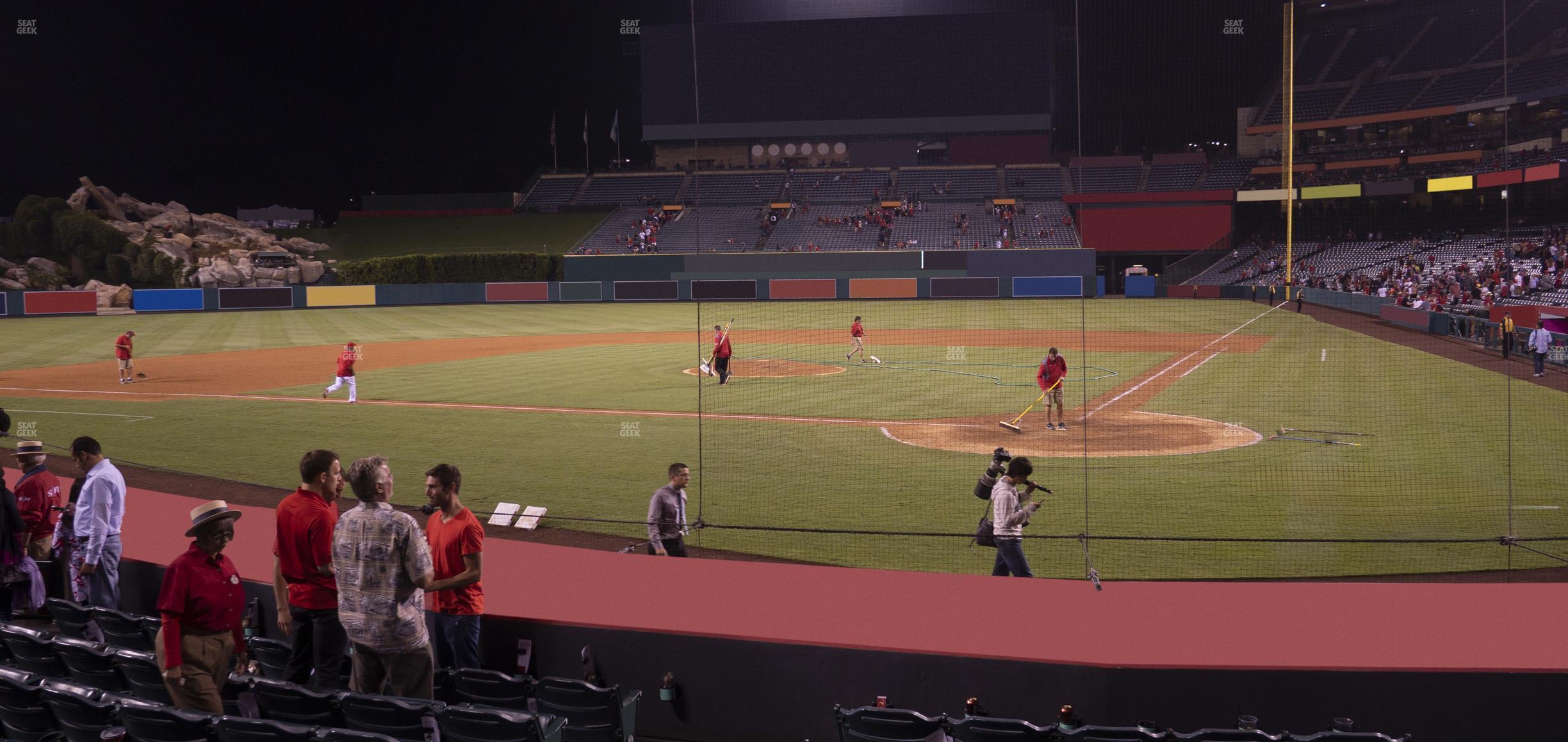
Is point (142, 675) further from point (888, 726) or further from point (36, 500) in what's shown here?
point (888, 726)

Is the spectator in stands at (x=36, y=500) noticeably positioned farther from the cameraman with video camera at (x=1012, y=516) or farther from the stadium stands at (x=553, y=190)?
the stadium stands at (x=553, y=190)

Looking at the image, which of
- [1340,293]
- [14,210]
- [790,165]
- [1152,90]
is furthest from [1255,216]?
[14,210]

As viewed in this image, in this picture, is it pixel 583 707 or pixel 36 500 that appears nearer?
pixel 583 707

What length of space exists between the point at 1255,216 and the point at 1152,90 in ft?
39.5

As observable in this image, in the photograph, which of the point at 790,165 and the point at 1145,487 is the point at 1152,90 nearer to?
the point at 790,165

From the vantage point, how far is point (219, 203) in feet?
267

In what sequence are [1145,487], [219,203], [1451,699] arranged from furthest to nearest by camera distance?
1. [219,203]
2. [1145,487]
3. [1451,699]

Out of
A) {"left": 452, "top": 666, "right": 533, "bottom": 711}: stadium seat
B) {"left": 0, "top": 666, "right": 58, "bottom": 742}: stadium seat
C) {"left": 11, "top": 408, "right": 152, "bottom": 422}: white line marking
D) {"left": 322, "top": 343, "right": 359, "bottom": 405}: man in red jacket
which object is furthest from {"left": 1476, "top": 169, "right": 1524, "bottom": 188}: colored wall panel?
{"left": 0, "top": 666, "right": 58, "bottom": 742}: stadium seat

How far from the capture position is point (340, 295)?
66.4 metres

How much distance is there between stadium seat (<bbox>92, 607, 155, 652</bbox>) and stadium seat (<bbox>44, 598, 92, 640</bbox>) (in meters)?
0.23

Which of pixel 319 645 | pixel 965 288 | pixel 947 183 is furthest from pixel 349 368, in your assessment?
pixel 947 183

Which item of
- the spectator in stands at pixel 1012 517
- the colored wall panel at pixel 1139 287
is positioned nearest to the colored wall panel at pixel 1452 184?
the colored wall panel at pixel 1139 287

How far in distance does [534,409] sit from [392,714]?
19603 mm

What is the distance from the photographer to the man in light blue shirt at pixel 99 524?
28.9 feet
